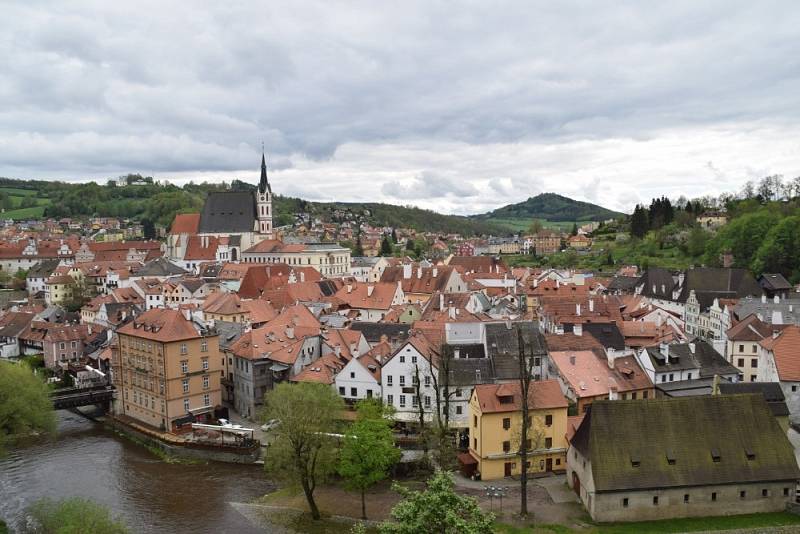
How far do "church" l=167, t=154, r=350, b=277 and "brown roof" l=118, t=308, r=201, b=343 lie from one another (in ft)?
213

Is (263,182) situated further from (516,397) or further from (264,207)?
(516,397)

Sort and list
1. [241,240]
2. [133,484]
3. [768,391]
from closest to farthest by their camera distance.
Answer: [768,391]
[133,484]
[241,240]

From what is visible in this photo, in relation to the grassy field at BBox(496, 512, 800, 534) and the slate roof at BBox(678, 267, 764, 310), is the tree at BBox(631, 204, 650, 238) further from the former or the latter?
the grassy field at BBox(496, 512, 800, 534)

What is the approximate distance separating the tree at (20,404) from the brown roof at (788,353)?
4720 centimetres

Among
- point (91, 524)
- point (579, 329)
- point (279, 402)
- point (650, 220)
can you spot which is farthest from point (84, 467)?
point (650, 220)

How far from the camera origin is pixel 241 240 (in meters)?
125

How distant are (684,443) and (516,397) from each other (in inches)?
343

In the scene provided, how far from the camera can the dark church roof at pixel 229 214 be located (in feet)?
428

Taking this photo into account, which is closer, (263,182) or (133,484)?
(133,484)

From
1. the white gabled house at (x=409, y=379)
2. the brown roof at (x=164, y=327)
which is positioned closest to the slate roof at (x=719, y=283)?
the white gabled house at (x=409, y=379)

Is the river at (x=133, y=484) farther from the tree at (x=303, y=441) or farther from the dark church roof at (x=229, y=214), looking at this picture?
the dark church roof at (x=229, y=214)

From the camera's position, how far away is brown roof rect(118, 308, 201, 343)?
45.9 metres

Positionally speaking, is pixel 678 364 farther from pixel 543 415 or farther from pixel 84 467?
pixel 84 467

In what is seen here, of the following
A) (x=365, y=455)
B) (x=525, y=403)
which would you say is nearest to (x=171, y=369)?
(x=365, y=455)
